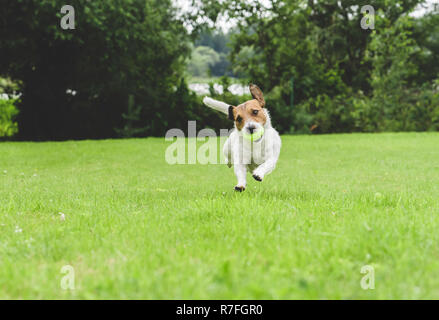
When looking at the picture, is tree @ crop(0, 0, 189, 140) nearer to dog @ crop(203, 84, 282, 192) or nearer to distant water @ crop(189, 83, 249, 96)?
distant water @ crop(189, 83, 249, 96)

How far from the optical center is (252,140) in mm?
5359

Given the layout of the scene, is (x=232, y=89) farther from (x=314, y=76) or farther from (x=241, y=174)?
(x=241, y=174)

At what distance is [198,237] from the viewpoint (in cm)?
389

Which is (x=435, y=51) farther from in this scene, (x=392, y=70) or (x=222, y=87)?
(x=222, y=87)

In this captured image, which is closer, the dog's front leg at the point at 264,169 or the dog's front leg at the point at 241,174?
the dog's front leg at the point at 264,169

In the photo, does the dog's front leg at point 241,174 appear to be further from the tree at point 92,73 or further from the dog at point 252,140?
the tree at point 92,73

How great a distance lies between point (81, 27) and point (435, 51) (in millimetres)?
27132

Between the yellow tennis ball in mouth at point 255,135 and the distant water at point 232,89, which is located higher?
the distant water at point 232,89

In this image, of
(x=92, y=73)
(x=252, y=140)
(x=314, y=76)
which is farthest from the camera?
(x=314, y=76)

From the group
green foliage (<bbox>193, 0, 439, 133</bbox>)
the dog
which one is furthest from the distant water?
the dog

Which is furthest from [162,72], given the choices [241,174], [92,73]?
[241,174]

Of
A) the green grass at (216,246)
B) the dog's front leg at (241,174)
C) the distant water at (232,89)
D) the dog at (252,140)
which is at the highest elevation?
the distant water at (232,89)

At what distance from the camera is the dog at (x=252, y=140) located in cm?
520

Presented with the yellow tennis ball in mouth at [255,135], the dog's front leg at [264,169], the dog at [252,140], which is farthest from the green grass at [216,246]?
the yellow tennis ball in mouth at [255,135]
